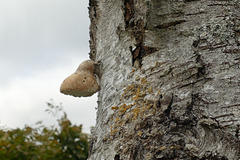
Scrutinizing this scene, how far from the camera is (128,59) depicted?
55.3 inches

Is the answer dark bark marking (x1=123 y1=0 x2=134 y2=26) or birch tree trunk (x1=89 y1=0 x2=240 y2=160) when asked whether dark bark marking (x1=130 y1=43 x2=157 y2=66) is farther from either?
dark bark marking (x1=123 y1=0 x2=134 y2=26)

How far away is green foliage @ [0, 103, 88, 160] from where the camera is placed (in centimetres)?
388

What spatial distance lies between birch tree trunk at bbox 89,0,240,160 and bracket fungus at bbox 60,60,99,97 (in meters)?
0.15

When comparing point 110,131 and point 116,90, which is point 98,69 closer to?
point 116,90

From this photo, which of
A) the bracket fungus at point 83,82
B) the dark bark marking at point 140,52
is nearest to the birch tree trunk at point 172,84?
the dark bark marking at point 140,52

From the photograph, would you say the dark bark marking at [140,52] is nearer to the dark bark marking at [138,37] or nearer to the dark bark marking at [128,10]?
the dark bark marking at [138,37]

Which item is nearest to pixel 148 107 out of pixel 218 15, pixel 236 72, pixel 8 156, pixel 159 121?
pixel 159 121

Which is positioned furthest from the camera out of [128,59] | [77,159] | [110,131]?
[77,159]

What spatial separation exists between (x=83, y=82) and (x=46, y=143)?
2.83 metres

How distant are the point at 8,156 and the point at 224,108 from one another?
11.5 ft

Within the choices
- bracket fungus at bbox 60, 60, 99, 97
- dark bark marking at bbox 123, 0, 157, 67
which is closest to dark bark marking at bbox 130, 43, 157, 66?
dark bark marking at bbox 123, 0, 157, 67

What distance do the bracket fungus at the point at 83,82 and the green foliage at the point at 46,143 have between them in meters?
2.56

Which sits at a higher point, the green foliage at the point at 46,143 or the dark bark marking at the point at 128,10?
the dark bark marking at the point at 128,10

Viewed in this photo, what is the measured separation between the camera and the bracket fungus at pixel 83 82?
1687mm
